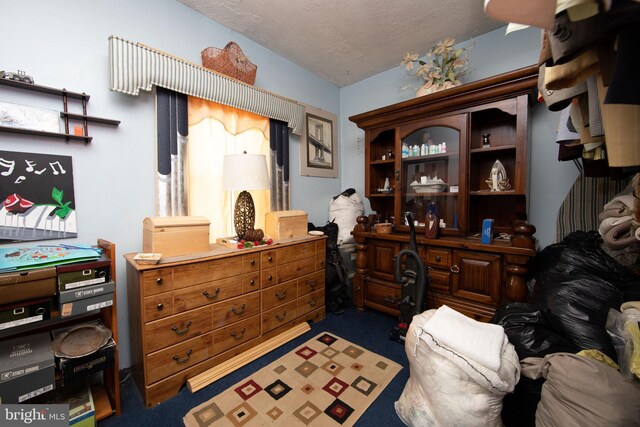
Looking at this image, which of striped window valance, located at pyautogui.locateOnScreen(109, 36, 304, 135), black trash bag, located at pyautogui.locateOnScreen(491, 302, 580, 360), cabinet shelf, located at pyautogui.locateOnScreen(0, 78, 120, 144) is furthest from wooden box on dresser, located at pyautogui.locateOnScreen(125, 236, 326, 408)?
black trash bag, located at pyautogui.locateOnScreen(491, 302, 580, 360)

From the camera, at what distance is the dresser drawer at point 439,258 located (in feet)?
6.73

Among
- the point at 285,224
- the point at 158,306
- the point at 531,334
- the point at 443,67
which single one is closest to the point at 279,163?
the point at 285,224

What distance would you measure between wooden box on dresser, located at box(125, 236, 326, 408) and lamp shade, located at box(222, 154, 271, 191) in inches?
17.9

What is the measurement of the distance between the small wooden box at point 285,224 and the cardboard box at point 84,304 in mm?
1179

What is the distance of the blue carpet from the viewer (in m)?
1.32

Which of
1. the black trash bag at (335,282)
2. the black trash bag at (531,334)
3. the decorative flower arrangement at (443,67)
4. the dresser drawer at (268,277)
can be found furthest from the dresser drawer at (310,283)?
the decorative flower arrangement at (443,67)

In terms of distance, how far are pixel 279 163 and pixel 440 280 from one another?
178 cm

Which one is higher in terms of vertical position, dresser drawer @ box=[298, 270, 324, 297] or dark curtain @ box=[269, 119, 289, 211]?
dark curtain @ box=[269, 119, 289, 211]

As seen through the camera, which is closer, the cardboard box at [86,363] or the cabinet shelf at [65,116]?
the cardboard box at [86,363]

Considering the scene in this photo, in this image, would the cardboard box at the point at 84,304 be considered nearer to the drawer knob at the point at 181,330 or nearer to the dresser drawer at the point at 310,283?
Result: the drawer knob at the point at 181,330

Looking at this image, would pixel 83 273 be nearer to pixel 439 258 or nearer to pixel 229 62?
pixel 229 62

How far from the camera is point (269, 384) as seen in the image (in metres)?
1.57

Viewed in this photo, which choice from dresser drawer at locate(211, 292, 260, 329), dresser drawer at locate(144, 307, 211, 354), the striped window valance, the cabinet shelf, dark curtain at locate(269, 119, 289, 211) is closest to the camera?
the cabinet shelf

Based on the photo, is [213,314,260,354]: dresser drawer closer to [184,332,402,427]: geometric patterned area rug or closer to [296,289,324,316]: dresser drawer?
[184,332,402,427]: geometric patterned area rug
